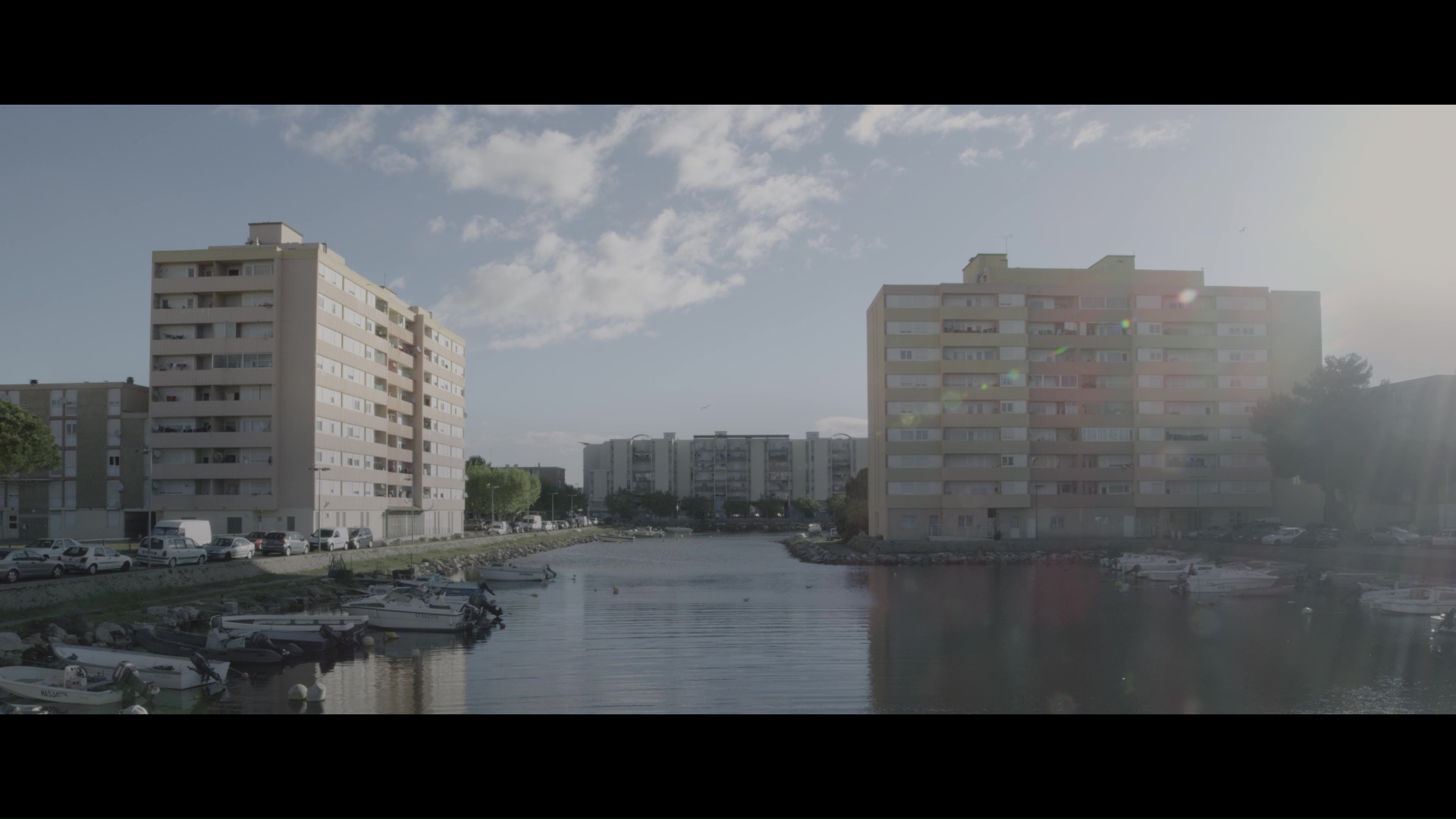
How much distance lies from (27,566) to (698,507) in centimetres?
10788

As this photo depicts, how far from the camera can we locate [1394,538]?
151 ft

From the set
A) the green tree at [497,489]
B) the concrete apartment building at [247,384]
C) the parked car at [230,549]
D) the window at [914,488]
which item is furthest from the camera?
the green tree at [497,489]

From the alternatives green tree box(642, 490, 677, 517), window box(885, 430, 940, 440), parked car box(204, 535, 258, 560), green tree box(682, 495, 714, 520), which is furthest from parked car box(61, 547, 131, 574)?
green tree box(642, 490, 677, 517)

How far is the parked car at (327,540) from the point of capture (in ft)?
143

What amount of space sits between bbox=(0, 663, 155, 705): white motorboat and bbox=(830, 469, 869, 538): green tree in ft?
192

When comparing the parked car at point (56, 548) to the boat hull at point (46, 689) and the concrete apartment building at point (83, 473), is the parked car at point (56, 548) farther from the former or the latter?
the concrete apartment building at point (83, 473)

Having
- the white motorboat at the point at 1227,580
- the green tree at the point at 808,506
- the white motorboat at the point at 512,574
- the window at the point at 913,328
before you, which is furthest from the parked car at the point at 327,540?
the green tree at the point at 808,506

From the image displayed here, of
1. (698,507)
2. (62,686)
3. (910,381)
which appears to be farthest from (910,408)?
(698,507)

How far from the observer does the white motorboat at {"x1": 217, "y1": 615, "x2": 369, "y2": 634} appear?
967 inches

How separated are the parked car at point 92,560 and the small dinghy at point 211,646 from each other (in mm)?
7703

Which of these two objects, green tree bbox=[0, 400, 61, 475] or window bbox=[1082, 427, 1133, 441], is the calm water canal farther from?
green tree bbox=[0, 400, 61, 475]

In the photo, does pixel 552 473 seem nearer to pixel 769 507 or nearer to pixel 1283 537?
pixel 769 507
